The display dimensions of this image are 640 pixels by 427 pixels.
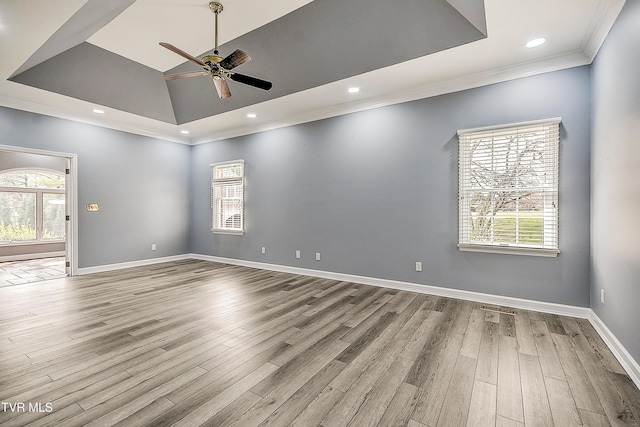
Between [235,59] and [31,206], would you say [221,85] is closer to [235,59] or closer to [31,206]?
[235,59]

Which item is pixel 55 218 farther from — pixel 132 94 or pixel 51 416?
pixel 51 416

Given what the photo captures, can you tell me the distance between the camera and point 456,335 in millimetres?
2781

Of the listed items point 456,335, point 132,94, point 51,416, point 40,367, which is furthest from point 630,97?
point 132,94

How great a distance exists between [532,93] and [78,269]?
25.0ft

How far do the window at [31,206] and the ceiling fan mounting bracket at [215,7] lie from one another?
7270 millimetres

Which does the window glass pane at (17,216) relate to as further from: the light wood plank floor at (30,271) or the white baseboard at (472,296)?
the white baseboard at (472,296)

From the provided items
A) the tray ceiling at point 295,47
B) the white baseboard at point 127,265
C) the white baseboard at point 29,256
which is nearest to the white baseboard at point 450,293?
the white baseboard at point 127,265

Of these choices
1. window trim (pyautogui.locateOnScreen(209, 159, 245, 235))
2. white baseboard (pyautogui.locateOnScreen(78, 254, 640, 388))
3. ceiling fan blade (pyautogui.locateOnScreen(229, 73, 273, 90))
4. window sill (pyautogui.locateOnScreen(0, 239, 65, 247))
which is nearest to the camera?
white baseboard (pyautogui.locateOnScreen(78, 254, 640, 388))

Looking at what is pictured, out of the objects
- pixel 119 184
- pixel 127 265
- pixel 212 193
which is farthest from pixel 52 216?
pixel 212 193

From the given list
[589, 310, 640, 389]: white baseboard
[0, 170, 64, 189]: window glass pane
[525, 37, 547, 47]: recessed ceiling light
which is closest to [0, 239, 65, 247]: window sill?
[0, 170, 64, 189]: window glass pane

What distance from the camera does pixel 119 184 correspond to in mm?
5887

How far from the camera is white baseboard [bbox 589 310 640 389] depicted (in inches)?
80.4

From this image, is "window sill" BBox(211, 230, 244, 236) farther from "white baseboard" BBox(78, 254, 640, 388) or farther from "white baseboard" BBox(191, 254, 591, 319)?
"white baseboard" BBox(191, 254, 591, 319)

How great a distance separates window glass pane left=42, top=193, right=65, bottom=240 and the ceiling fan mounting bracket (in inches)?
308
